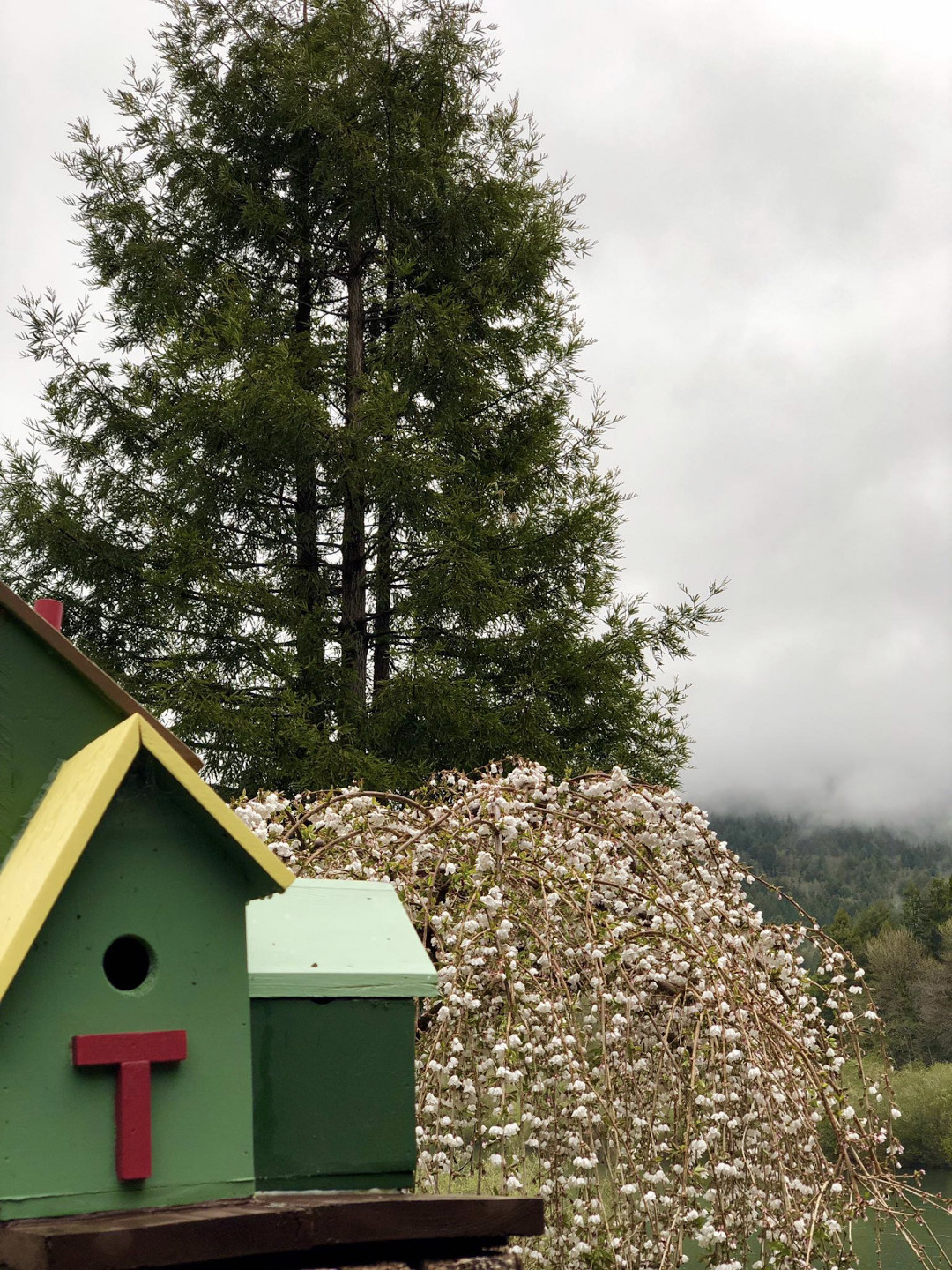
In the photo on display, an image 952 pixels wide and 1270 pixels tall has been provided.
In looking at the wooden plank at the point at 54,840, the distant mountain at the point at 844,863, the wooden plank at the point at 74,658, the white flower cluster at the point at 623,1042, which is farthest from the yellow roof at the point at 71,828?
the distant mountain at the point at 844,863

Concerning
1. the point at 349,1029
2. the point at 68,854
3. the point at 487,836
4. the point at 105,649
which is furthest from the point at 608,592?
the point at 68,854

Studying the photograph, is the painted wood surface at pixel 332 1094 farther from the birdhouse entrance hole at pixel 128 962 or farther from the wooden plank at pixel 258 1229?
the birdhouse entrance hole at pixel 128 962

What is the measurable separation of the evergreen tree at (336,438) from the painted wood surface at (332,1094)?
471 cm

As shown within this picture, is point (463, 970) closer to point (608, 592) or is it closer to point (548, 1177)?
point (548, 1177)

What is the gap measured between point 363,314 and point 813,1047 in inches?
280

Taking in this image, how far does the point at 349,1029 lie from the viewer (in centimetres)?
279

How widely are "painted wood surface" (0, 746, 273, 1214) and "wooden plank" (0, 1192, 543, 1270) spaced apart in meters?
0.07

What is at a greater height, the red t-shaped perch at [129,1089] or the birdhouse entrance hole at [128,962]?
the birdhouse entrance hole at [128,962]

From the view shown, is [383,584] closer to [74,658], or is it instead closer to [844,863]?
[74,658]

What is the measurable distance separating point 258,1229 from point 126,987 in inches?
23.9

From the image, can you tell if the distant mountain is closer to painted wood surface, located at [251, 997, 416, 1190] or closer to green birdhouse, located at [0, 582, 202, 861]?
painted wood surface, located at [251, 997, 416, 1190]

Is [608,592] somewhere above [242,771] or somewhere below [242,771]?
above

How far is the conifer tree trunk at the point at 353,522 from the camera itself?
8.28 metres

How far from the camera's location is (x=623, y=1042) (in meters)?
3.86
